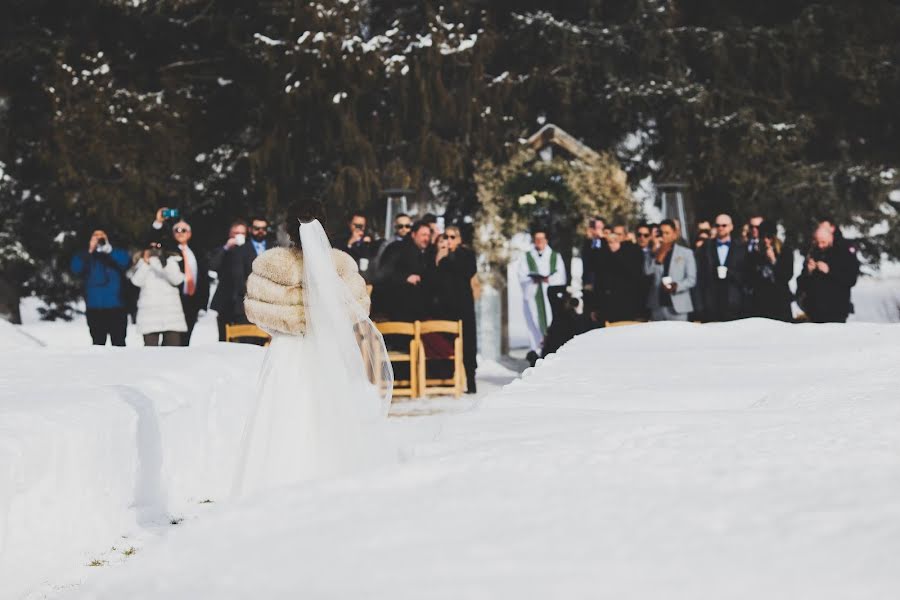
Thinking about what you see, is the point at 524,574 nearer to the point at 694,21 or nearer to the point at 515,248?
the point at 515,248

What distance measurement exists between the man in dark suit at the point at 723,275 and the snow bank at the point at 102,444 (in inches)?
269

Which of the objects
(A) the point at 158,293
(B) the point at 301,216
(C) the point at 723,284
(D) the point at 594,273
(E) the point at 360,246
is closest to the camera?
(B) the point at 301,216

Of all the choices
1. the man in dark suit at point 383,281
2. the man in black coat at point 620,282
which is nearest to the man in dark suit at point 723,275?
the man in black coat at point 620,282

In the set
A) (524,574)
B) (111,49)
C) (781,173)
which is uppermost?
(111,49)

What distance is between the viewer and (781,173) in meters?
32.1

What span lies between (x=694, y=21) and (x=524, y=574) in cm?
3216

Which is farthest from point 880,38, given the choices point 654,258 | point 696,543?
point 696,543

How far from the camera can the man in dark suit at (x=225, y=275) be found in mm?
17828

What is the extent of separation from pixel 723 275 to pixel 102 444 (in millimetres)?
10524

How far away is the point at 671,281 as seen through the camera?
687 inches

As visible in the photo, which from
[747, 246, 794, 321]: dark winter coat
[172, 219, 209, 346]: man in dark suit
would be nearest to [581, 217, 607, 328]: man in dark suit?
[747, 246, 794, 321]: dark winter coat

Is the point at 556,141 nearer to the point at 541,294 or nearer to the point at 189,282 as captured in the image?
the point at 541,294

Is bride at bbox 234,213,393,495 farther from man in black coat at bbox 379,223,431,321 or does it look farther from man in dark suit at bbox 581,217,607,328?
man in dark suit at bbox 581,217,607,328

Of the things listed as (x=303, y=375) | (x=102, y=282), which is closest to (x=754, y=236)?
(x=102, y=282)
